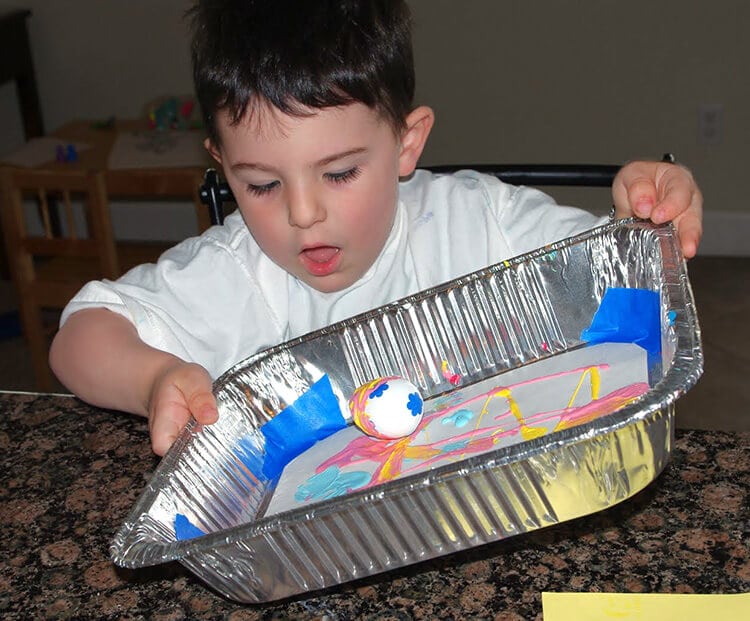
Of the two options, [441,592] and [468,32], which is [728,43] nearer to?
[468,32]

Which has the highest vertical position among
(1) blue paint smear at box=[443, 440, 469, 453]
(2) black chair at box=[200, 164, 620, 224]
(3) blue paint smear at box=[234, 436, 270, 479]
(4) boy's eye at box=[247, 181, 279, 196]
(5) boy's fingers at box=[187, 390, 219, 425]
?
(4) boy's eye at box=[247, 181, 279, 196]

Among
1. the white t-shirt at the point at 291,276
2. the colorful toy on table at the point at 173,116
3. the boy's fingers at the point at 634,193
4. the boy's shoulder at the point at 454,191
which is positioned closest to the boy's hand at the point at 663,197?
the boy's fingers at the point at 634,193

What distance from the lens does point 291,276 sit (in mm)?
1210

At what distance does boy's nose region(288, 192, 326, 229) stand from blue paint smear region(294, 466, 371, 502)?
0.25 metres

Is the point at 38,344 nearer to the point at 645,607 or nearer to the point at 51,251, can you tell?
the point at 51,251

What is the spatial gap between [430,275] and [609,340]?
13.9 inches

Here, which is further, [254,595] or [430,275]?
[430,275]

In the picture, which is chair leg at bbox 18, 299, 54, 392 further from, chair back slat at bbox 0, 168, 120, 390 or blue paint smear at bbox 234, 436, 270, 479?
blue paint smear at bbox 234, 436, 270, 479

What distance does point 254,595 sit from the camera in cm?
71

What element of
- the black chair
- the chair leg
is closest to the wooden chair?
the chair leg

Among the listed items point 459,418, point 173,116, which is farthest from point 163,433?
point 173,116

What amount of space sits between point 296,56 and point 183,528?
18.5 inches

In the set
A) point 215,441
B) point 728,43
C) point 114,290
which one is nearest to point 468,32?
point 728,43

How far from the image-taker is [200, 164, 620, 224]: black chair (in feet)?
3.99
